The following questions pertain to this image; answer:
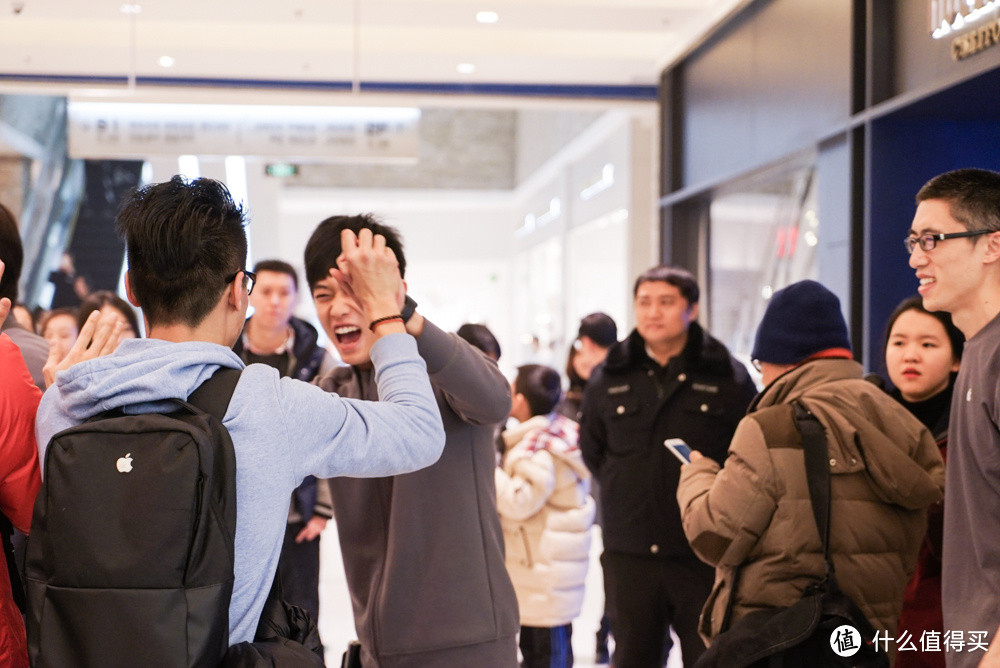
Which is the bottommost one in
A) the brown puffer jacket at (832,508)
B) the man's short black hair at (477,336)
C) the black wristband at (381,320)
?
the brown puffer jacket at (832,508)

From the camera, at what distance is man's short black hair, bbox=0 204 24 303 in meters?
1.72

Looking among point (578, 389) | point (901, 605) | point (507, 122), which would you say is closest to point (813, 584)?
point (901, 605)

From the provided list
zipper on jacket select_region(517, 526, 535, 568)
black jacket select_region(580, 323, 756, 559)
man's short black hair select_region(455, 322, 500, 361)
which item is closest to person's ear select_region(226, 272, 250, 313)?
man's short black hair select_region(455, 322, 500, 361)

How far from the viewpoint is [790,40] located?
522 cm

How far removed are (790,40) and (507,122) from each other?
12794 mm

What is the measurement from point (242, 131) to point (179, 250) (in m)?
→ 4.99

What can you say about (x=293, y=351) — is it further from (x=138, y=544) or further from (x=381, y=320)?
(x=138, y=544)

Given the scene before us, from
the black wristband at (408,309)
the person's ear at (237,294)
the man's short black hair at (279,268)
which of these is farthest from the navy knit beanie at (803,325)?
the man's short black hair at (279,268)

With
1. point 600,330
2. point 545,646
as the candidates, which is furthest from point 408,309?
point 600,330

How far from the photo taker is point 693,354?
347cm

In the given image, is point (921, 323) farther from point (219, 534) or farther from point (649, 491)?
point (219, 534)

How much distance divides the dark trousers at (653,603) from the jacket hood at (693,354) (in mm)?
667

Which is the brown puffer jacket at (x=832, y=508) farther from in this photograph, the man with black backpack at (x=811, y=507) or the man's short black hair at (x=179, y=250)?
the man's short black hair at (x=179, y=250)

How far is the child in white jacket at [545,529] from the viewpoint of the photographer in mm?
3686
